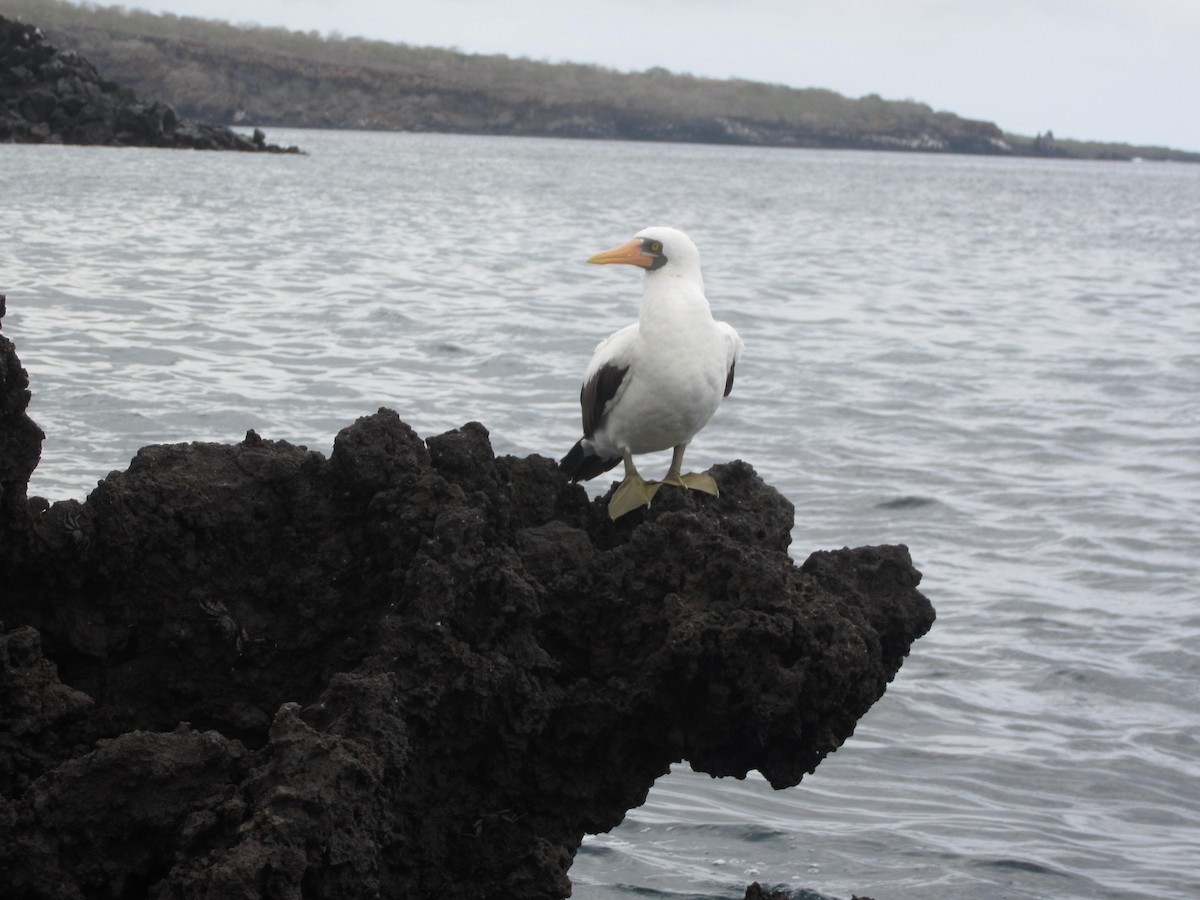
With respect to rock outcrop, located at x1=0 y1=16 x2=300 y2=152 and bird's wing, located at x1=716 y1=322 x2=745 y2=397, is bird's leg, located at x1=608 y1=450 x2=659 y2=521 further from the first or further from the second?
rock outcrop, located at x1=0 y1=16 x2=300 y2=152

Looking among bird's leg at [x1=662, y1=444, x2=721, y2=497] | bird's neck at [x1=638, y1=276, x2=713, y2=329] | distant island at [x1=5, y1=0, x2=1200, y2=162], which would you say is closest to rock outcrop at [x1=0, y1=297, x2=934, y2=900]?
bird's leg at [x1=662, y1=444, x2=721, y2=497]

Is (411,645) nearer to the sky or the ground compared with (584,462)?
nearer to the sky

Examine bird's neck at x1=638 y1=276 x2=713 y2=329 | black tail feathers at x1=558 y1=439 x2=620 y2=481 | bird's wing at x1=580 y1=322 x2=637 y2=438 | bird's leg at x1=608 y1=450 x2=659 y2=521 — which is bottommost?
black tail feathers at x1=558 y1=439 x2=620 y2=481

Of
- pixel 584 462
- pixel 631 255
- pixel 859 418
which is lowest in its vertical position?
pixel 859 418

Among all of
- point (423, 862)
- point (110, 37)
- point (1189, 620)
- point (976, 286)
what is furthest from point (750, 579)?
point (110, 37)

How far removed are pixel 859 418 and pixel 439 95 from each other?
113m

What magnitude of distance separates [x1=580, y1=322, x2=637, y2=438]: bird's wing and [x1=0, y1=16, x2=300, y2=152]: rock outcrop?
134ft

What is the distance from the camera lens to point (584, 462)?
6.00 metres

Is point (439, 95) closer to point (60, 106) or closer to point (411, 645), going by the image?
point (60, 106)

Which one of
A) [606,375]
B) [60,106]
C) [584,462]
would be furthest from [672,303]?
[60,106]

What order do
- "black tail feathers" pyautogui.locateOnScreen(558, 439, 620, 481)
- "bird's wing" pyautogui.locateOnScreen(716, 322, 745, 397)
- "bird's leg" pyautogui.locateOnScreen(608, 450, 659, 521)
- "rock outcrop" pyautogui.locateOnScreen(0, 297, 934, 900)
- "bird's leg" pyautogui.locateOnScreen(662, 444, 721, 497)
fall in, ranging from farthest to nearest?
"black tail feathers" pyautogui.locateOnScreen(558, 439, 620, 481) < "bird's wing" pyautogui.locateOnScreen(716, 322, 745, 397) < "bird's leg" pyautogui.locateOnScreen(662, 444, 721, 497) < "bird's leg" pyautogui.locateOnScreen(608, 450, 659, 521) < "rock outcrop" pyautogui.locateOnScreen(0, 297, 934, 900)

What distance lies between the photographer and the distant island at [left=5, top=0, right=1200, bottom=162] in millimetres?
102312

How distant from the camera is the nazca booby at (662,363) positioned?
519 cm

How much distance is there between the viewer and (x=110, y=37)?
337 feet
